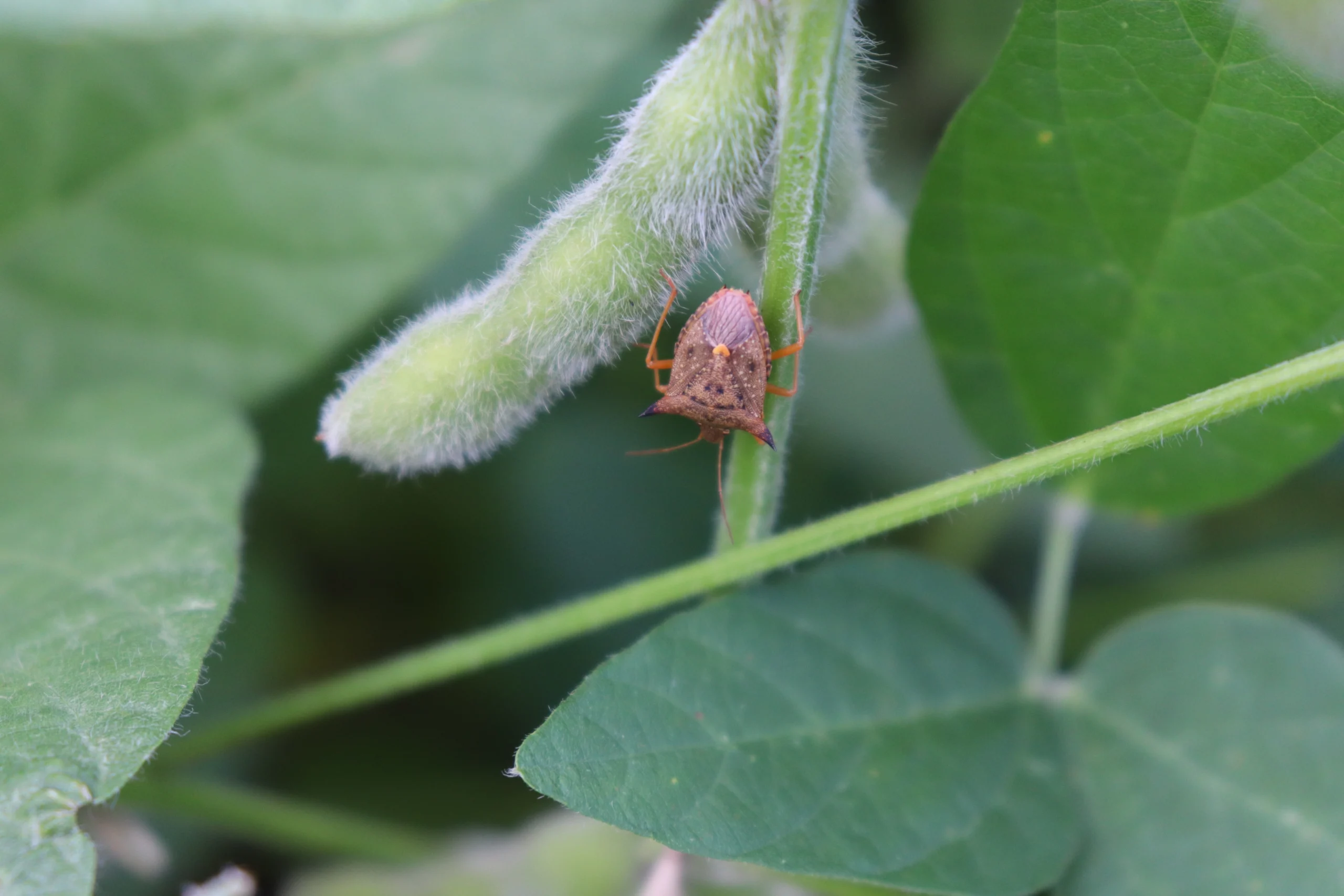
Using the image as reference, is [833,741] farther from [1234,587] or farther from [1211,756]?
[1234,587]

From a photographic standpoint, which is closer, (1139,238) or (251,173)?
(1139,238)

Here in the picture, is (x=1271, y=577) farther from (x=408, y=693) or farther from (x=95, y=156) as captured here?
(x=95, y=156)

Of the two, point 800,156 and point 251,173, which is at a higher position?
point 251,173

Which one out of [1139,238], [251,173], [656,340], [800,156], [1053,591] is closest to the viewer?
[800,156]

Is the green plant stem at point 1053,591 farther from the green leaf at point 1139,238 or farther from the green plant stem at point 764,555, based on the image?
the green plant stem at point 764,555

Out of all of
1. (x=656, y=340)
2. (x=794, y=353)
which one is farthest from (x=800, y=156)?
(x=656, y=340)

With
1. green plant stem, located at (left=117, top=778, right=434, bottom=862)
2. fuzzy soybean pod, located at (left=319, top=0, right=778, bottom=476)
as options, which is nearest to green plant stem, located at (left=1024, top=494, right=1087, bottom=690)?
fuzzy soybean pod, located at (left=319, top=0, right=778, bottom=476)

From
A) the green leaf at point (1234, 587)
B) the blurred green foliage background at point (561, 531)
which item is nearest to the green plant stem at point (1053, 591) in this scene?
the blurred green foliage background at point (561, 531)
